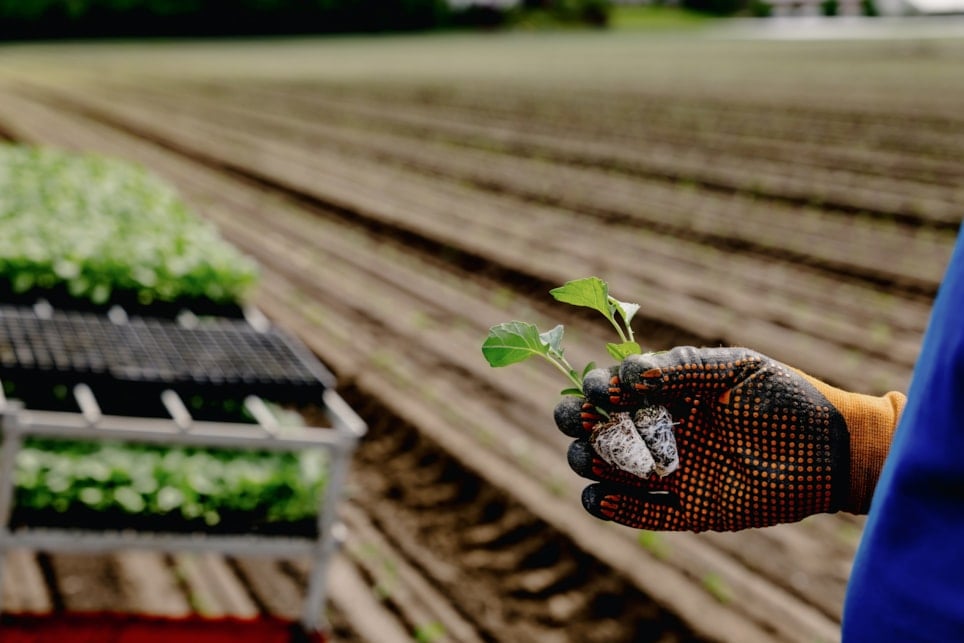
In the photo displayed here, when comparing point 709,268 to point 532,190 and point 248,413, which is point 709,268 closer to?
point 532,190

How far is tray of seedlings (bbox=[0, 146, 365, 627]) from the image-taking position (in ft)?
8.96

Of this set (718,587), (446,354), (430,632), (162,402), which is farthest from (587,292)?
(446,354)

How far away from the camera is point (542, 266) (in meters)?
7.16

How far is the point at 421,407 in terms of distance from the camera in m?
4.97

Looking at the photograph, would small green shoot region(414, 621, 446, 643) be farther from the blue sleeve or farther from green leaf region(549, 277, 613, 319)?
the blue sleeve

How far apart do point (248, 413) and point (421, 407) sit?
1829mm

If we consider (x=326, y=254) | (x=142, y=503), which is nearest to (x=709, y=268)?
(x=326, y=254)

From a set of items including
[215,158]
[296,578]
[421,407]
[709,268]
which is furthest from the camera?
[215,158]

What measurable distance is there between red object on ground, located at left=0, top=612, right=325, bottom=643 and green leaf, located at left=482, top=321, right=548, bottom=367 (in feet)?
6.44

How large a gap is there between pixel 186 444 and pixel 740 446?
1870 millimetres

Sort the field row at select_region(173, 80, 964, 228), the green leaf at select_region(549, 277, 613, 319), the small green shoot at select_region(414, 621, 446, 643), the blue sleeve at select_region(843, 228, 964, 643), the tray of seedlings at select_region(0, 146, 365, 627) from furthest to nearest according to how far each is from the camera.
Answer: the field row at select_region(173, 80, 964, 228)
the small green shoot at select_region(414, 621, 446, 643)
the tray of seedlings at select_region(0, 146, 365, 627)
the green leaf at select_region(549, 277, 613, 319)
the blue sleeve at select_region(843, 228, 964, 643)

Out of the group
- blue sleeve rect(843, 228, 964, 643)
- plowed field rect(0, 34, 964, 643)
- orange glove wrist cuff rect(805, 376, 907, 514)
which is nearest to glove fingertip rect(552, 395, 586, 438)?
orange glove wrist cuff rect(805, 376, 907, 514)

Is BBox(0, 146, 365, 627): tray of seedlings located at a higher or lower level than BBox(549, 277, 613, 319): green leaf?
lower

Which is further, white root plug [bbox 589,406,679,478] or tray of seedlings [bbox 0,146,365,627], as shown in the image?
tray of seedlings [bbox 0,146,365,627]
